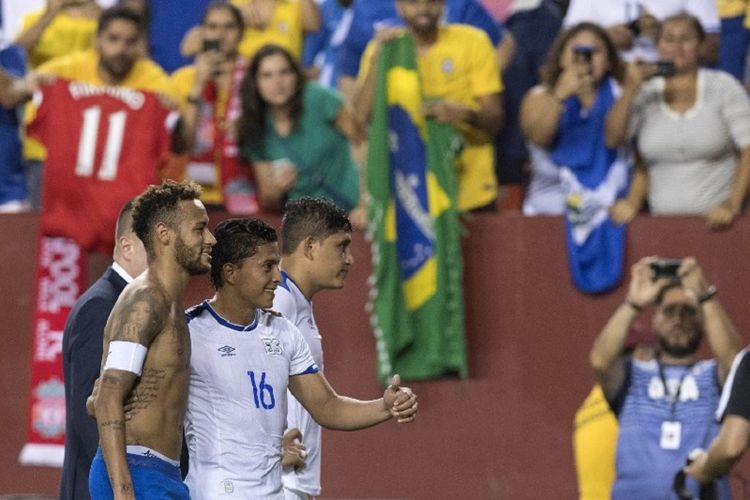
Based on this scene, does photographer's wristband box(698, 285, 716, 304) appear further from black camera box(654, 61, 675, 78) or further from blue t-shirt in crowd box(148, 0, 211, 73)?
blue t-shirt in crowd box(148, 0, 211, 73)

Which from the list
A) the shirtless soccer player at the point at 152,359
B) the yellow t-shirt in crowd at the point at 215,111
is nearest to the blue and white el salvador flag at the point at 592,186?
the yellow t-shirt in crowd at the point at 215,111

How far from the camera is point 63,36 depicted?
1041 centimetres

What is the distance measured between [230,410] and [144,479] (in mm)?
381

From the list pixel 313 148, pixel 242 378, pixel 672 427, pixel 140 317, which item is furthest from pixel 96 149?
pixel 140 317

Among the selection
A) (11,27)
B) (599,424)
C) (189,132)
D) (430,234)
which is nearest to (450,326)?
(430,234)

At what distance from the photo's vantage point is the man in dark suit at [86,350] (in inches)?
238

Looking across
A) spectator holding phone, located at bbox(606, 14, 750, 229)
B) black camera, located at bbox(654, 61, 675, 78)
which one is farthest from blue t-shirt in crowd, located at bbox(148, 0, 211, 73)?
black camera, located at bbox(654, 61, 675, 78)

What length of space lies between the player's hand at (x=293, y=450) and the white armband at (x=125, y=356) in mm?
879

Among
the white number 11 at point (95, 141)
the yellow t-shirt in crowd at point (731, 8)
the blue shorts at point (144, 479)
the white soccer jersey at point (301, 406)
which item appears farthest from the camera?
the yellow t-shirt in crowd at point (731, 8)

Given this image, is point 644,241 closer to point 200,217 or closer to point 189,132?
point 189,132

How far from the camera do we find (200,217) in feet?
18.3

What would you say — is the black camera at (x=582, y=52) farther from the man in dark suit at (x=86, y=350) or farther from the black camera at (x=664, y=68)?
the man in dark suit at (x=86, y=350)

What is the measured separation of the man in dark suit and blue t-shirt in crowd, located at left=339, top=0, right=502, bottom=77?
13.3ft

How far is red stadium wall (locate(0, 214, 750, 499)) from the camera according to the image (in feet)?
31.4
